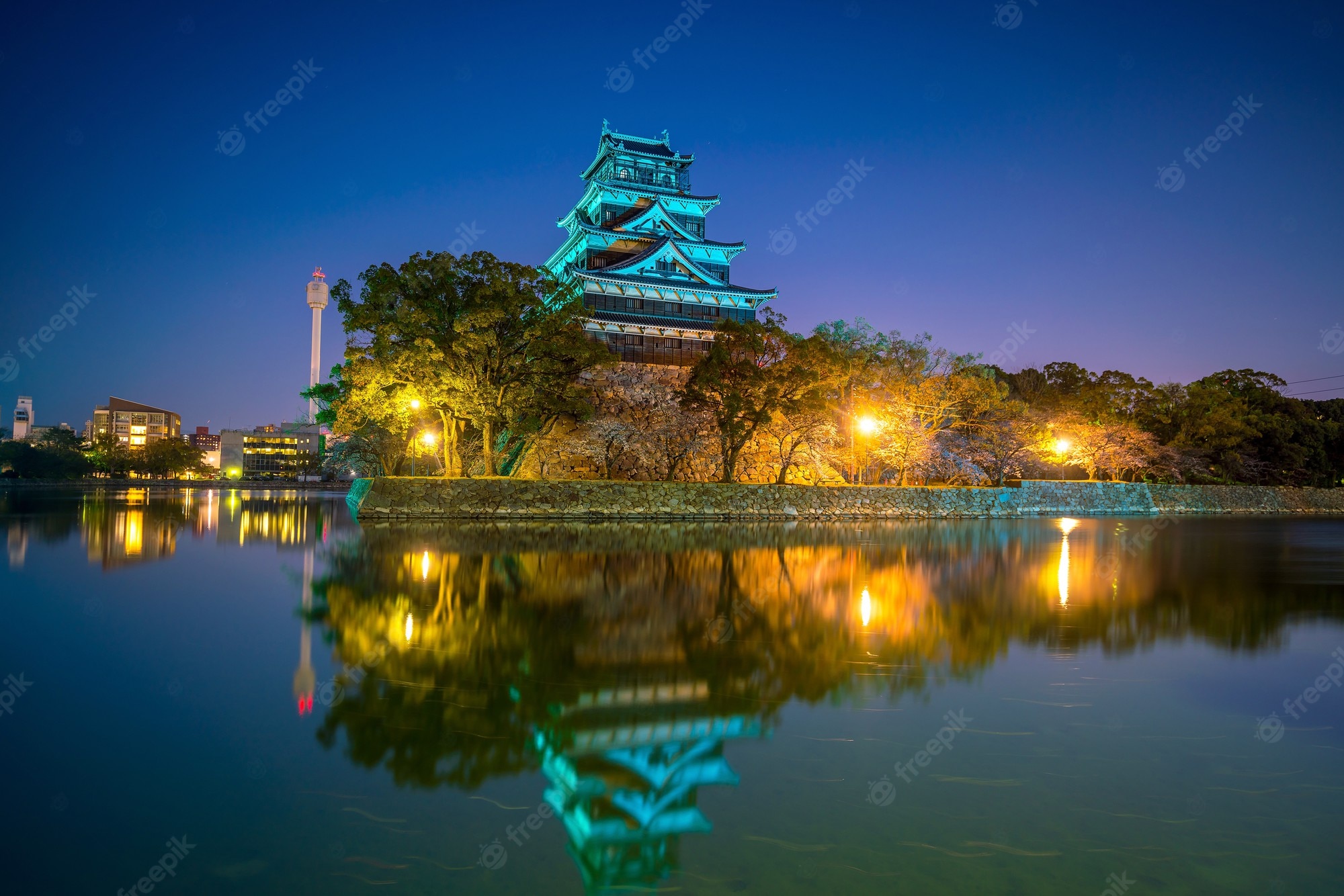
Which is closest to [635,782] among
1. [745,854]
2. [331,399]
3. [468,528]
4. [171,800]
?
[745,854]

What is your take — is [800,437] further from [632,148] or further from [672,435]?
[632,148]

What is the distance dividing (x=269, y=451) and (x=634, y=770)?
412 ft

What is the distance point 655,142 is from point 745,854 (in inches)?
2333

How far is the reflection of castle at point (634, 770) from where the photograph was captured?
342 cm

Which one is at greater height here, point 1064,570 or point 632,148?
point 632,148

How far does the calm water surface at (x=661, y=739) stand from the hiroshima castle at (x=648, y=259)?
34440 mm

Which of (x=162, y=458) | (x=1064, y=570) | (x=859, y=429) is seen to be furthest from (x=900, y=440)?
(x=162, y=458)

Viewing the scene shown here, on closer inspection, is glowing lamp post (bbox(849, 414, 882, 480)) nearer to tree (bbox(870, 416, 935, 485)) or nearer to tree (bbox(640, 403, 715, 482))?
tree (bbox(870, 416, 935, 485))

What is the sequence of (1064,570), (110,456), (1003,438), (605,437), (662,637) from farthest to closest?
(110,456) < (1003,438) < (605,437) < (1064,570) < (662,637)

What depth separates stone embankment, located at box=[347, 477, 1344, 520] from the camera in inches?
1006

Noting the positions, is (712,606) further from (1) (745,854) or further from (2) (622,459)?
(2) (622,459)

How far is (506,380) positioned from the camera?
26.5 metres

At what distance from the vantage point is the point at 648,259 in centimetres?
4659

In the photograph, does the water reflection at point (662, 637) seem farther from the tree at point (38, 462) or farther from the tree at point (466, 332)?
the tree at point (38, 462)
